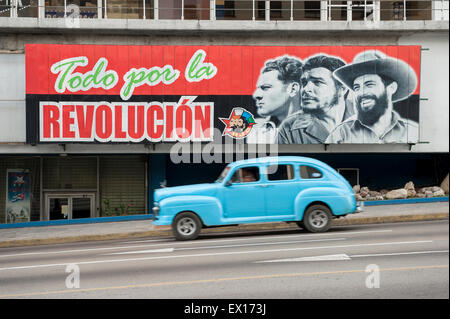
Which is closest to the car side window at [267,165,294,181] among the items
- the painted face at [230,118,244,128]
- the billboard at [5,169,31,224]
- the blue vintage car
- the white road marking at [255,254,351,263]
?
the blue vintage car

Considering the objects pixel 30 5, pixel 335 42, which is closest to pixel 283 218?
pixel 335 42

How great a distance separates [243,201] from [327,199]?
204cm

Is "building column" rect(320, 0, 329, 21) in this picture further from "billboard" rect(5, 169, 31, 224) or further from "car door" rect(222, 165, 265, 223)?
"billboard" rect(5, 169, 31, 224)

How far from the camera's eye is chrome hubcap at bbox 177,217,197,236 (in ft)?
44.9

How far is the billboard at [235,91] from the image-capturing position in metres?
22.0

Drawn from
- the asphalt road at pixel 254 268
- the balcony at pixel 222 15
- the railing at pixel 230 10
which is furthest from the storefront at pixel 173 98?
the asphalt road at pixel 254 268

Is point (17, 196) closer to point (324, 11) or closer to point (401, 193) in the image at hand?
point (324, 11)

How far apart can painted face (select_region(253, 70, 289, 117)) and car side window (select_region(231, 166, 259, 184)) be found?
8867mm

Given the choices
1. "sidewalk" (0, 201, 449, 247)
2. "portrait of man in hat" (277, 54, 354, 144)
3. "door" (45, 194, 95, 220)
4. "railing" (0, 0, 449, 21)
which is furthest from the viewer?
"door" (45, 194, 95, 220)

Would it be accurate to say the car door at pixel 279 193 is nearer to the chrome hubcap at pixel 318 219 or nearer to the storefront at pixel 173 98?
the chrome hubcap at pixel 318 219

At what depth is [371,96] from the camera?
72.6ft

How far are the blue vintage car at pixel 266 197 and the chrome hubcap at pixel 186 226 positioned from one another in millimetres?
95

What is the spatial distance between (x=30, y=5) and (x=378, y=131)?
15.4 meters

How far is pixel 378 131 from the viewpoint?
22219 millimetres
